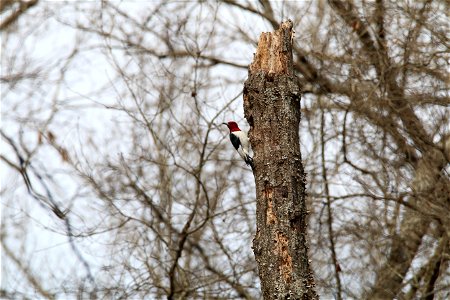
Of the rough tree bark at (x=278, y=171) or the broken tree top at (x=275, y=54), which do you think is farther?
the broken tree top at (x=275, y=54)

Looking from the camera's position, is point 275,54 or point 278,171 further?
point 275,54

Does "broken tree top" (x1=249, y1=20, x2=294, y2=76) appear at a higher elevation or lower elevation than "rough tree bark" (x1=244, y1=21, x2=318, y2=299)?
higher

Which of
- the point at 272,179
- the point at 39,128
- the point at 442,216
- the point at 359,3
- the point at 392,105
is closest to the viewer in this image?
the point at 272,179

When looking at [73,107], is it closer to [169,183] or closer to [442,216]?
[169,183]

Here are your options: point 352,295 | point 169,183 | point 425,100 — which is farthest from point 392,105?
point 169,183

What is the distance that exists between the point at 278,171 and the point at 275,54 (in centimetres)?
71

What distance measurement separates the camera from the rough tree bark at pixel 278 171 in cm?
405

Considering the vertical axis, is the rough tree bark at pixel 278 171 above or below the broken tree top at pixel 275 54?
below

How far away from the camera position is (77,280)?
7.50 meters

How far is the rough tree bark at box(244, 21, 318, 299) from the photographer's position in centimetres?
405

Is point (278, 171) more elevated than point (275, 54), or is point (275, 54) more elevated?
point (275, 54)

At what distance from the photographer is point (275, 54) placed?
4516mm

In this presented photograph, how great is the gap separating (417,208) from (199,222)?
2.04m

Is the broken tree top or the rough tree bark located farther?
the broken tree top
